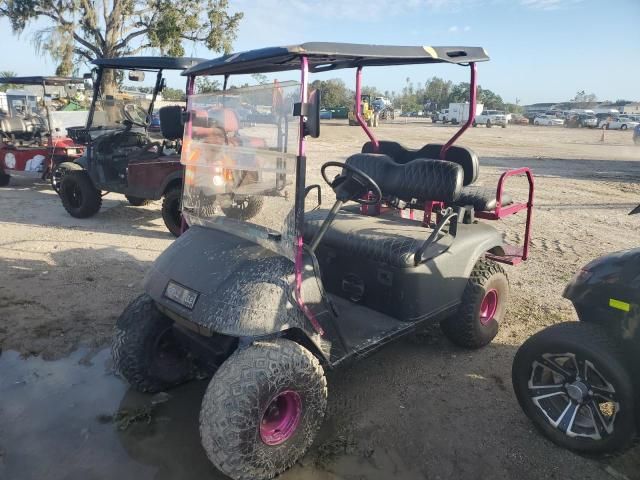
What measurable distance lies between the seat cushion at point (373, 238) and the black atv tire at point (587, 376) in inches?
33.8

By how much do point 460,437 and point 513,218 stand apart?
5484 mm

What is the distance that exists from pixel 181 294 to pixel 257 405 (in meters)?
0.69

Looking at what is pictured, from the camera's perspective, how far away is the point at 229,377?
7.12ft

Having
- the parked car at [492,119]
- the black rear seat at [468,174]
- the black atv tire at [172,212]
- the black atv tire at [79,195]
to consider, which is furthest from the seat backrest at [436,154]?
the parked car at [492,119]

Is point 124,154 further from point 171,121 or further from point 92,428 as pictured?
point 92,428

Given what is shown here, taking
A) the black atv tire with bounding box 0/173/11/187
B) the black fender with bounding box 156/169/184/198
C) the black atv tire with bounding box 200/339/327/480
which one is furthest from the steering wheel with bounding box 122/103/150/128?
the black atv tire with bounding box 200/339/327/480

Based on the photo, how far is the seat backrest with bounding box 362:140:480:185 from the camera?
3781 mm

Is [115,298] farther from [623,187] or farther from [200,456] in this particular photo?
[623,187]

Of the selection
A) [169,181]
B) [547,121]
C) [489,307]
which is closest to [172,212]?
[169,181]

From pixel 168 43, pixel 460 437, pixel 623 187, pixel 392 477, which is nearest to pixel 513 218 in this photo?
pixel 623 187

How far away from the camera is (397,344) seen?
371cm

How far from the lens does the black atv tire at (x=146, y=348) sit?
2.82m

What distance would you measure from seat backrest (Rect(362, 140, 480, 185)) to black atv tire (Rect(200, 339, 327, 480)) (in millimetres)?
2143

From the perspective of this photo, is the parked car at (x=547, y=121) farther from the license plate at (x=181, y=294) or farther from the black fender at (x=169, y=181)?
the license plate at (x=181, y=294)
